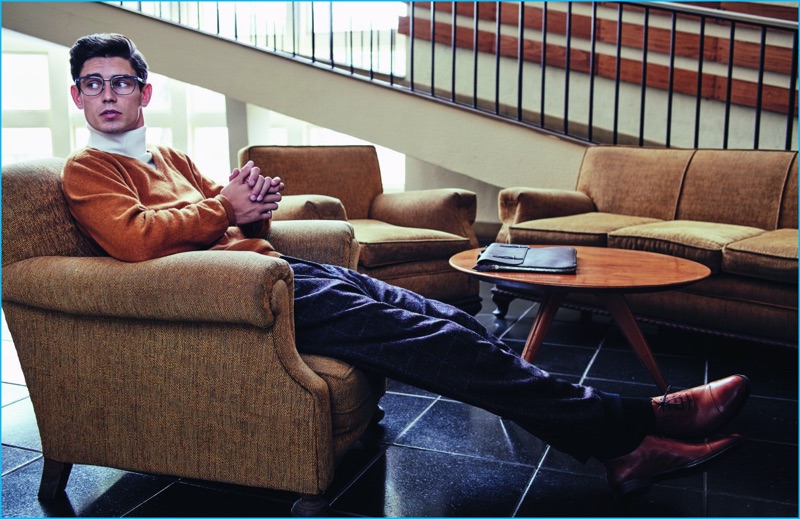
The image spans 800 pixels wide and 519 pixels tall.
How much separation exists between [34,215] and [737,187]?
2988mm

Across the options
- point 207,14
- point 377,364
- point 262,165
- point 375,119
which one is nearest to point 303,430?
point 377,364

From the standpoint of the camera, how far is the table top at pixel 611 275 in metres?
2.10

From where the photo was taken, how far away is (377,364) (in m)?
1.63

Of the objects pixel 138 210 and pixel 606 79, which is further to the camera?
pixel 606 79

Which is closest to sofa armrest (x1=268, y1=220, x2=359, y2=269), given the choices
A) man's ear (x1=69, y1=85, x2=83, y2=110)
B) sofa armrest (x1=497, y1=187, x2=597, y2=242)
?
man's ear (x1=69, y1=85, x2=83, y2=110)

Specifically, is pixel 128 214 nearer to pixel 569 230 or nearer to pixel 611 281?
pixel 611 281

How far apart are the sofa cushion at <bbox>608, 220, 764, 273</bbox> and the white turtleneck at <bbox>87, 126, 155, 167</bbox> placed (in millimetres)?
2059

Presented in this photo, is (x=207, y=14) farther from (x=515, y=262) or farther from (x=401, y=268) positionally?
(x=515, y=262)

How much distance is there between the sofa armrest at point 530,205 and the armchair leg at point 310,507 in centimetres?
207

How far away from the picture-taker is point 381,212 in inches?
144

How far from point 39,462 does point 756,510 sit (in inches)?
70.8

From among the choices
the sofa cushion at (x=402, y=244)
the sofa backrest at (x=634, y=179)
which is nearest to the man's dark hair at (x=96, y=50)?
the sofa cushion at (x=402, y=244)

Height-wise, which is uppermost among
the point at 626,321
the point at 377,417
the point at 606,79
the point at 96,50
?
the point at 96,50

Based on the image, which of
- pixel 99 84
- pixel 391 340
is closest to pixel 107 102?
pixel 99 84
